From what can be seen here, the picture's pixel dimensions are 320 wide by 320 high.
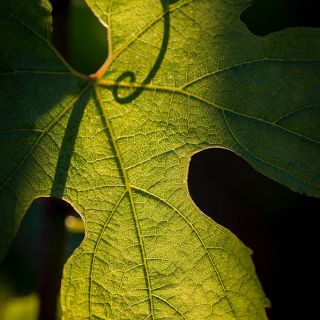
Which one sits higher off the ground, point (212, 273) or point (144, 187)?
point (144, 187)

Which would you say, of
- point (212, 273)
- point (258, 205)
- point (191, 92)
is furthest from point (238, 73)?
point (258, 205)

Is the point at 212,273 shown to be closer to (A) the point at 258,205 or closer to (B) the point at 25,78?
(B) the point at 25,78

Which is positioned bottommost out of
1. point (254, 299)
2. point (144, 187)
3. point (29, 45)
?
point (254, 299)

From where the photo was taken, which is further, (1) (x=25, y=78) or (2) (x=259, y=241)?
(2) (x=259, y=241)

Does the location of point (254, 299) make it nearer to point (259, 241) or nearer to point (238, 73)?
point (238, 73)

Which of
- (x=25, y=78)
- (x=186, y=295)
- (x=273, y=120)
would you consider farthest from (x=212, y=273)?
(x=25, y=78)

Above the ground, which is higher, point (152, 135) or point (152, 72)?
point (152, 72)
